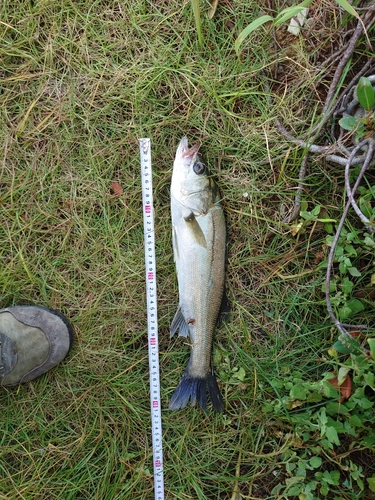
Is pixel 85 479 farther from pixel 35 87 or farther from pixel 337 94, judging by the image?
pixel 337 94

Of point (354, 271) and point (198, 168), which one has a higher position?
point (198, 168)

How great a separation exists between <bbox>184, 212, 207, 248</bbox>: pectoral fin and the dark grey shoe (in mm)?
1027

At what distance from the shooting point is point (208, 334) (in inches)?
102

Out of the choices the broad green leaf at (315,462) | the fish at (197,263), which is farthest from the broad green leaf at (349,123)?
the broad green leaf at (315,462)

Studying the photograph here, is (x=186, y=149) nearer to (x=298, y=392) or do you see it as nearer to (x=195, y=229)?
(x=195, y=229)

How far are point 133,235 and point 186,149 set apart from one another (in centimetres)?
66

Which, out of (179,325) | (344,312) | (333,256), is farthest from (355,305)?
(179,325)

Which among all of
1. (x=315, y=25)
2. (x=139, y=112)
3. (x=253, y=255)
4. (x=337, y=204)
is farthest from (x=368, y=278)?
(x=139, y=112)

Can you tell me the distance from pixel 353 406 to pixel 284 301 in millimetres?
736

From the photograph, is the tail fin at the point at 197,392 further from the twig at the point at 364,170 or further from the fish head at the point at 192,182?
the twig at the point at 364,170

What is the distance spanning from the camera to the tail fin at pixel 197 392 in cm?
262

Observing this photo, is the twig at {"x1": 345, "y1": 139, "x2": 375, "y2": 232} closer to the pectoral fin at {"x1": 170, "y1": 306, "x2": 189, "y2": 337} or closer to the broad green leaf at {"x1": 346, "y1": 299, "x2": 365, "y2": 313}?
the broad green leaf at {"x1": 346, "y1": 299, "x2": 365, "y2": 313}

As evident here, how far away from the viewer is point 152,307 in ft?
8.87

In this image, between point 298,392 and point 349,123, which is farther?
point 298,392
